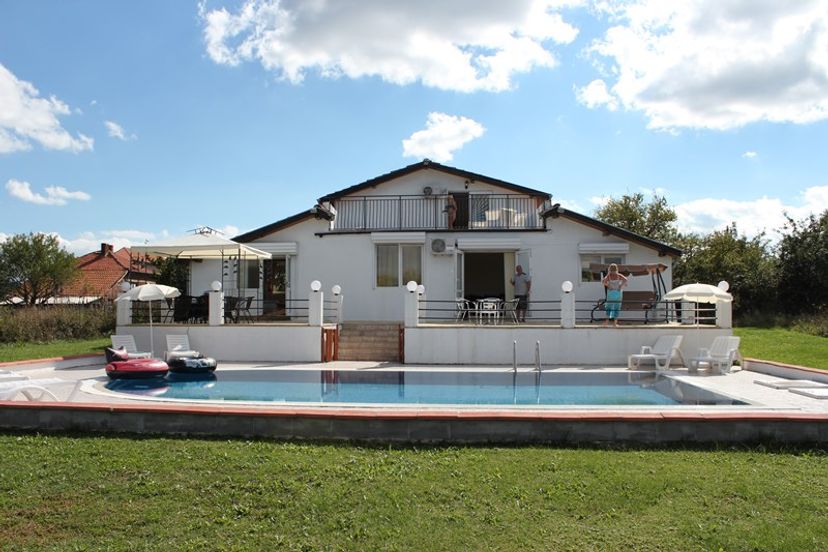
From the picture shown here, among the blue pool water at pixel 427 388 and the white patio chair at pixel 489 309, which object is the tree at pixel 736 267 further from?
the blue pool water at pixel 427 388

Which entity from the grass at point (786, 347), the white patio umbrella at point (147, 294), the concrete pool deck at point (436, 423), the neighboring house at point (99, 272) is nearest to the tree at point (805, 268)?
the grass at point (786, 347)

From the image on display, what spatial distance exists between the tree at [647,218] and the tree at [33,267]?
3463cm

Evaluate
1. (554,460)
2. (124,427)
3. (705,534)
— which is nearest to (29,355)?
(124,427)

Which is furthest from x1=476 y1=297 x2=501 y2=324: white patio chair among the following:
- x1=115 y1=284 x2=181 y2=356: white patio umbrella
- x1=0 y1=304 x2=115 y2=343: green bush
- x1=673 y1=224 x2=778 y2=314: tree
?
x1=673 y1=224 x2=778 y2=314: tree

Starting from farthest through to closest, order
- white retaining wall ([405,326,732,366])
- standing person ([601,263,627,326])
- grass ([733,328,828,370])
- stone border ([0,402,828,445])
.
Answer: standing person ([601,263,627,326]), grass ([733,328,828,370]), white retaining wall ([405,326,732,366]), stone border ([0,402,828,445])

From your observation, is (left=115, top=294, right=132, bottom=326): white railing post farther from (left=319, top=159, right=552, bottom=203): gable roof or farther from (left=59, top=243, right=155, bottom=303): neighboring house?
(left=59, top=243, right=155, bottom=303): neighboring house

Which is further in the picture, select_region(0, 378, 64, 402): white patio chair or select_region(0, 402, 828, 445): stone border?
select_region(0, 378, 64, 402): white patio chair

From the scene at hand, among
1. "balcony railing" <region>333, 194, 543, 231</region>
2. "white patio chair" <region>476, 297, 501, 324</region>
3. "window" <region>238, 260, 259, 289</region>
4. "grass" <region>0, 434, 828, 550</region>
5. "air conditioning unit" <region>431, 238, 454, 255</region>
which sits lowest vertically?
"grass" <region>0, 434, 828, 550</region>

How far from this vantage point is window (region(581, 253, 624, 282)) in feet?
62.8

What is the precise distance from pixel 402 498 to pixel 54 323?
66.5ft

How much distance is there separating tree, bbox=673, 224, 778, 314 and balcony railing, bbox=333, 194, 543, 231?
45.0 ft

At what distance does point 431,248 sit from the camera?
19391mm

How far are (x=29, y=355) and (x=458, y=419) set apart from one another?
1483 centimetres

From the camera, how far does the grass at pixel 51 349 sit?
1631 cm
